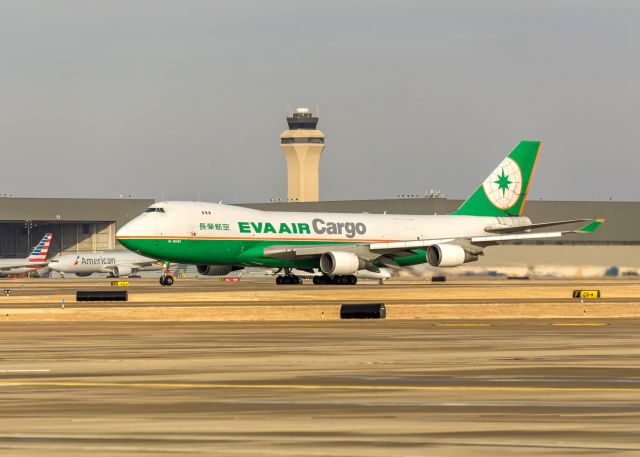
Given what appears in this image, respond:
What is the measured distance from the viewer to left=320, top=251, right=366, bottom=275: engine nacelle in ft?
286

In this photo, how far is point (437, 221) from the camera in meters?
97.8

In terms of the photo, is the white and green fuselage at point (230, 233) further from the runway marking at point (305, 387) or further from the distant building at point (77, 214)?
the distant building at point (77, 214)

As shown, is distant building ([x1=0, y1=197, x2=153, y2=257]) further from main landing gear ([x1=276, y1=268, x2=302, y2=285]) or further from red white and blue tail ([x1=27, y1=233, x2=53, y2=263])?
main landing gear ([x1=276, y1=268, x2=302, y2=285])

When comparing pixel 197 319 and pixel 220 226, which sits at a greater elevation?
pixel 220 226

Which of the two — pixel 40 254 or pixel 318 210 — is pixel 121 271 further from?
pixel 318 210

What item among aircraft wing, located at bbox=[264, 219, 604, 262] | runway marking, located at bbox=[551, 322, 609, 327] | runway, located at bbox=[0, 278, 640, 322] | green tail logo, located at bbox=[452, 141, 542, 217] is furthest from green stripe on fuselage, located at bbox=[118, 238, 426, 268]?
runway marking, located at bbox=[551, 322, 609, 327]

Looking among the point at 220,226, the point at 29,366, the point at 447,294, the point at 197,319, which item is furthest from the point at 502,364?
the point at 220,226

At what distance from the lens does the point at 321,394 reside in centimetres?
2217

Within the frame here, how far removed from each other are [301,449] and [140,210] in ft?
593

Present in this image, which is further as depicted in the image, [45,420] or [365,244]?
[365,244]

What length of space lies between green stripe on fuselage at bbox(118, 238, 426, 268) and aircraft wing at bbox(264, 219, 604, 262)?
61 centimetres

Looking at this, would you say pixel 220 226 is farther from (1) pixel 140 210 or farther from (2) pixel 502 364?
(1) pixel 140 210

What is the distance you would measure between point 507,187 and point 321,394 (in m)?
81.3

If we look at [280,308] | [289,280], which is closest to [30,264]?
[289,280]
